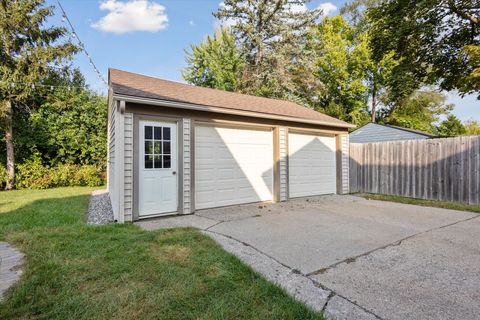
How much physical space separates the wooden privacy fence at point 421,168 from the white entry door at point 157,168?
21.4ft

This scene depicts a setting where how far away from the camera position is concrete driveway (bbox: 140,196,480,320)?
2.27 meters

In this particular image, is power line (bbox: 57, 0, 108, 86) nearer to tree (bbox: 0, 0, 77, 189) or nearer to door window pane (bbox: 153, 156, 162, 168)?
tree (bbox: 0, 0, 77, 189)

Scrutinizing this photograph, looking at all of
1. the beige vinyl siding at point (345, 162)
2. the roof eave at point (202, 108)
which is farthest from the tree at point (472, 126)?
the roof eave at point (202, 108)

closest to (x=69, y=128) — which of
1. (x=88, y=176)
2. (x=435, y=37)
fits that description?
(x=88, y=176)

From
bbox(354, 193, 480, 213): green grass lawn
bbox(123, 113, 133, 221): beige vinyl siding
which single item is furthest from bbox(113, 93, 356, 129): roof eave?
bbox(354, 193, 480, 213): green grass lawn

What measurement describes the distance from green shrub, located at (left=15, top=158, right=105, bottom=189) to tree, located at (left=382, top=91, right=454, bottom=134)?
22.7 m

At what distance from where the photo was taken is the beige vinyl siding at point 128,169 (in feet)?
15.9

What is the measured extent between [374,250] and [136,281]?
2.92 metres

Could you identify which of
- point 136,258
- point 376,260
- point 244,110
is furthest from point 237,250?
point 244,110

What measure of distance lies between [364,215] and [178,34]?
11287 millimetres

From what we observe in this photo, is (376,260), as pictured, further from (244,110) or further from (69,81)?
(69,81)

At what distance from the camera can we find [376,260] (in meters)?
3.15

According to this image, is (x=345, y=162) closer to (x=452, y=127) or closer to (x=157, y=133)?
(x=157, y=133)

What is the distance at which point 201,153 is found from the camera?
19.5 ft
